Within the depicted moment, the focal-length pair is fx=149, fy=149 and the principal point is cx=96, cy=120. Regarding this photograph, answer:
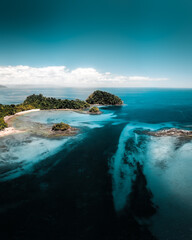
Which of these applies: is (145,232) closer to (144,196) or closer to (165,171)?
(144,196)

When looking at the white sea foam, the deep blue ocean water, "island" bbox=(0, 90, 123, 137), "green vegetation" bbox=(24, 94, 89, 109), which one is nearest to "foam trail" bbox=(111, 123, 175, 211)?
the deep blue ocean water

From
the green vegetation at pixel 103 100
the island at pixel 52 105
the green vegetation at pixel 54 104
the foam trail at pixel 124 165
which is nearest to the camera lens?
the foam trail at pixel 124 165

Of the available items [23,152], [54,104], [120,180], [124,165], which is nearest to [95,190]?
[120,180]

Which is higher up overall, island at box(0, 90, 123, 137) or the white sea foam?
island at box(0, 90, 123, 137)

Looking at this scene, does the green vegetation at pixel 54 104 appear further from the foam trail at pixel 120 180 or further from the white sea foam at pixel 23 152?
the foam trail at pixel 120 180

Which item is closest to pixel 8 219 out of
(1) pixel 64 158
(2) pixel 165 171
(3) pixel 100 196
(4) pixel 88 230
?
(4) pixel 88 230

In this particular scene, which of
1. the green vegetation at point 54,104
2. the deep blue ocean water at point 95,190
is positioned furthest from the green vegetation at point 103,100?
the deep blue ocean water at point 95,190

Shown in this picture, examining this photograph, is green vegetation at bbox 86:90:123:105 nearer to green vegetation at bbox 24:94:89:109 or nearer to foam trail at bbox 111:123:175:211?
green vegetation at bbox 24:94:89:109

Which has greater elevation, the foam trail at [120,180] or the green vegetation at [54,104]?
the green vegetation at [54,104]
